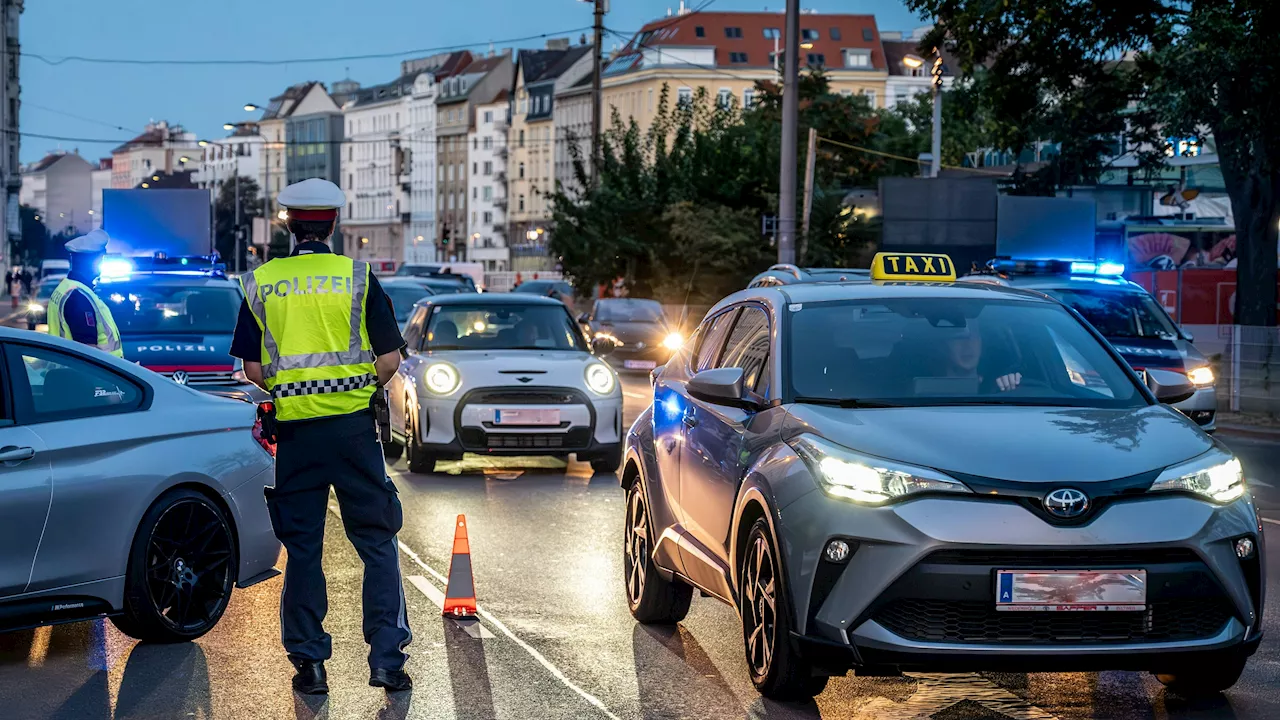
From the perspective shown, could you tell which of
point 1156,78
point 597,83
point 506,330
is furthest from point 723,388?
point 597,83

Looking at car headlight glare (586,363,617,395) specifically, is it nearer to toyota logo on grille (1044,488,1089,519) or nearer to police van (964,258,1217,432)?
police van (964,258,1217,432)

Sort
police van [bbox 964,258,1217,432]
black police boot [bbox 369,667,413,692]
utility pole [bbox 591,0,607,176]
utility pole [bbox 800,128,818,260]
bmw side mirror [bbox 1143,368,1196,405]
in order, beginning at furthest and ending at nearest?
utility pole [bbox 591,0,607,176] → utility pole [bbox 800,128,818,260] → police van [bbox 964,258,1217,432] → bmw side mirror [bbox 1143,368,1196,405] → black police boot [bbox 369,667,413,692]

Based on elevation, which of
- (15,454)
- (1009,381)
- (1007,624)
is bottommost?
(1007,624)

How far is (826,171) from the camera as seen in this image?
58.9 metres

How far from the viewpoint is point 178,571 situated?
8641mm

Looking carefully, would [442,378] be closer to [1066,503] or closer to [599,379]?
[599,379]

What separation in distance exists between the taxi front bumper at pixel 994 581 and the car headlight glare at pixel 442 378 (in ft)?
→ 34.2

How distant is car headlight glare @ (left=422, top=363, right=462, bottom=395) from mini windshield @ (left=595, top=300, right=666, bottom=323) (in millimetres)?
19933

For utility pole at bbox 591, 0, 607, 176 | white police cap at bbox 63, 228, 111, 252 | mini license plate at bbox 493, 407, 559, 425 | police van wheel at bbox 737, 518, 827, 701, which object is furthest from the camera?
utility pole at bbox 591, 0, 607, 176

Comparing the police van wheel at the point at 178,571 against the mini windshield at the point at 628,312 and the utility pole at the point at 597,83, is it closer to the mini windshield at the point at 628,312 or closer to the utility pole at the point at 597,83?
the mini windshield at the point at 628,312

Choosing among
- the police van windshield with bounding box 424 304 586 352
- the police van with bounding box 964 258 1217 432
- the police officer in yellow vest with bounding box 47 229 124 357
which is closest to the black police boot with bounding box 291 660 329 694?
the police officer in yellow vest with bounding box 47 229 124 357

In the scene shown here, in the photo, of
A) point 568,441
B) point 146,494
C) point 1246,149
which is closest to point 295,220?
point 146,494

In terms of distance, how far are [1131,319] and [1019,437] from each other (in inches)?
541

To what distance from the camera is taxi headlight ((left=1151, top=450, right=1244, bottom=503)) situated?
6.75 m
